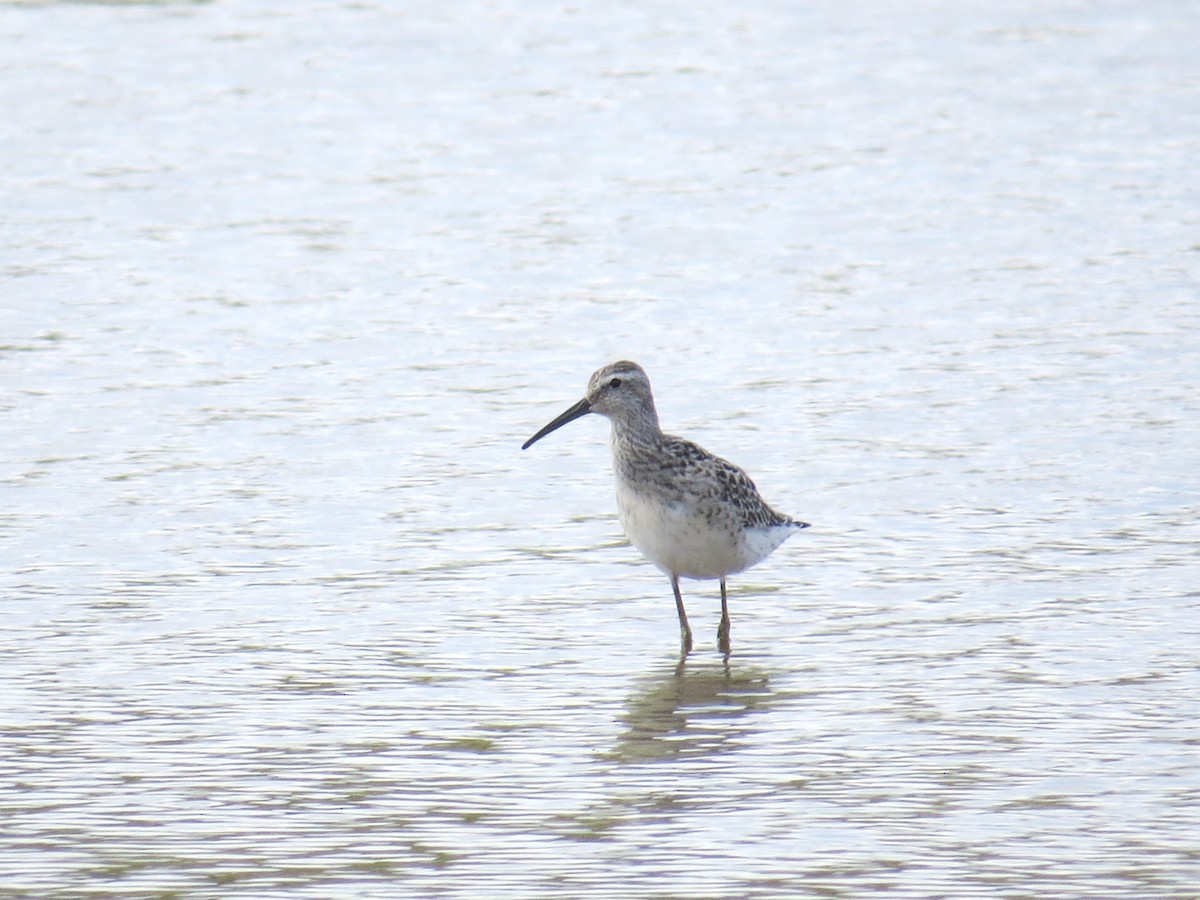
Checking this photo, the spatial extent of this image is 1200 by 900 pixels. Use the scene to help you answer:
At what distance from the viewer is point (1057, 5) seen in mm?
27141

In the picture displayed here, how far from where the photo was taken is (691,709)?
→ 8.97m

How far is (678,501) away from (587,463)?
3.13 metres

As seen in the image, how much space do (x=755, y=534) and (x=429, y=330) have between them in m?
6.21

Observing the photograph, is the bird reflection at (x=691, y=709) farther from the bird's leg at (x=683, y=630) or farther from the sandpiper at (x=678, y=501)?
the sandpiper at (x=678, y=501)

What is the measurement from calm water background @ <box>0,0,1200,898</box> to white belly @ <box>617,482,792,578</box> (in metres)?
0.35

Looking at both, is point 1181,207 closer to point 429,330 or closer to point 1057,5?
point 429,330

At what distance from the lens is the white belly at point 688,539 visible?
9836 mm

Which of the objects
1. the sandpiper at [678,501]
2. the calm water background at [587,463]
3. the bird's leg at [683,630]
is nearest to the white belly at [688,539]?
the sandpiper at [678,501]

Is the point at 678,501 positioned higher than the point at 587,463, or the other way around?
the point at 678,501

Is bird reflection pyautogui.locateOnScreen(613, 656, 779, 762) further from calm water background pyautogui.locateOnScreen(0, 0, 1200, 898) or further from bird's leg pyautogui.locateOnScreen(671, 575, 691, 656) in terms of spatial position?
bird's leg pyautogui.locateOnScreen(671, 575, 691, 656)

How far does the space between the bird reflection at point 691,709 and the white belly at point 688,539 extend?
1.73 ft

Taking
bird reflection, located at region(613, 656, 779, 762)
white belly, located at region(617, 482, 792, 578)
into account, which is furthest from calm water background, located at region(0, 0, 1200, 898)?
white belly, located at region(617, 482, 792, 578)

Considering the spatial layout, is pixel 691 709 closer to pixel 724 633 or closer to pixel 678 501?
pixel 724 633

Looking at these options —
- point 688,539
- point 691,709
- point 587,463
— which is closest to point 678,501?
point 688,539
